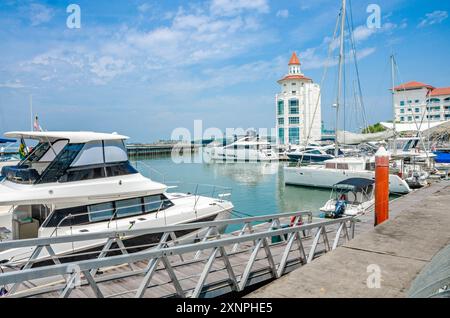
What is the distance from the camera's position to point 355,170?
30.8 meters

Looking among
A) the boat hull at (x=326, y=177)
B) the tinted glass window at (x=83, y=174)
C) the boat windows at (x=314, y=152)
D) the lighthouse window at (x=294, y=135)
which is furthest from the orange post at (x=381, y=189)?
the lighthouse window at (x=294, y=135)

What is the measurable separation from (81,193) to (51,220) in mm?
1122

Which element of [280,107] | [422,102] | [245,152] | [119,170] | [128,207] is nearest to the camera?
[128,207]

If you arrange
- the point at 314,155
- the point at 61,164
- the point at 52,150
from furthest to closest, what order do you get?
the point at 314,155 → the point at 52,150 → the point at 61,164

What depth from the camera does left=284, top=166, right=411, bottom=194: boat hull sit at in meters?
27.7

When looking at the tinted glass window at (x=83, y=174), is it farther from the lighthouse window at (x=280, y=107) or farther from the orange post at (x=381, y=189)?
the lighthouse window at (x=280, y=107)

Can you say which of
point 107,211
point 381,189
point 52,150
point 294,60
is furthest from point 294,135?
point 107,211

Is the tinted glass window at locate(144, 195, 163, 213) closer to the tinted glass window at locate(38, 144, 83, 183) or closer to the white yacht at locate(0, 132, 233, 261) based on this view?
the white yacht at locate(0, 132, 233, 261)

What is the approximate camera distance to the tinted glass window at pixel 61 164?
1061cm

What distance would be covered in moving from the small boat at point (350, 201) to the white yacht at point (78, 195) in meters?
8.39

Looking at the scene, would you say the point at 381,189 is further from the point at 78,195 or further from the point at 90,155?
the point at 90,155

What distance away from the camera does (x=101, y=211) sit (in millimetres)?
11000

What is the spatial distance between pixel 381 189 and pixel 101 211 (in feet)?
29.1
